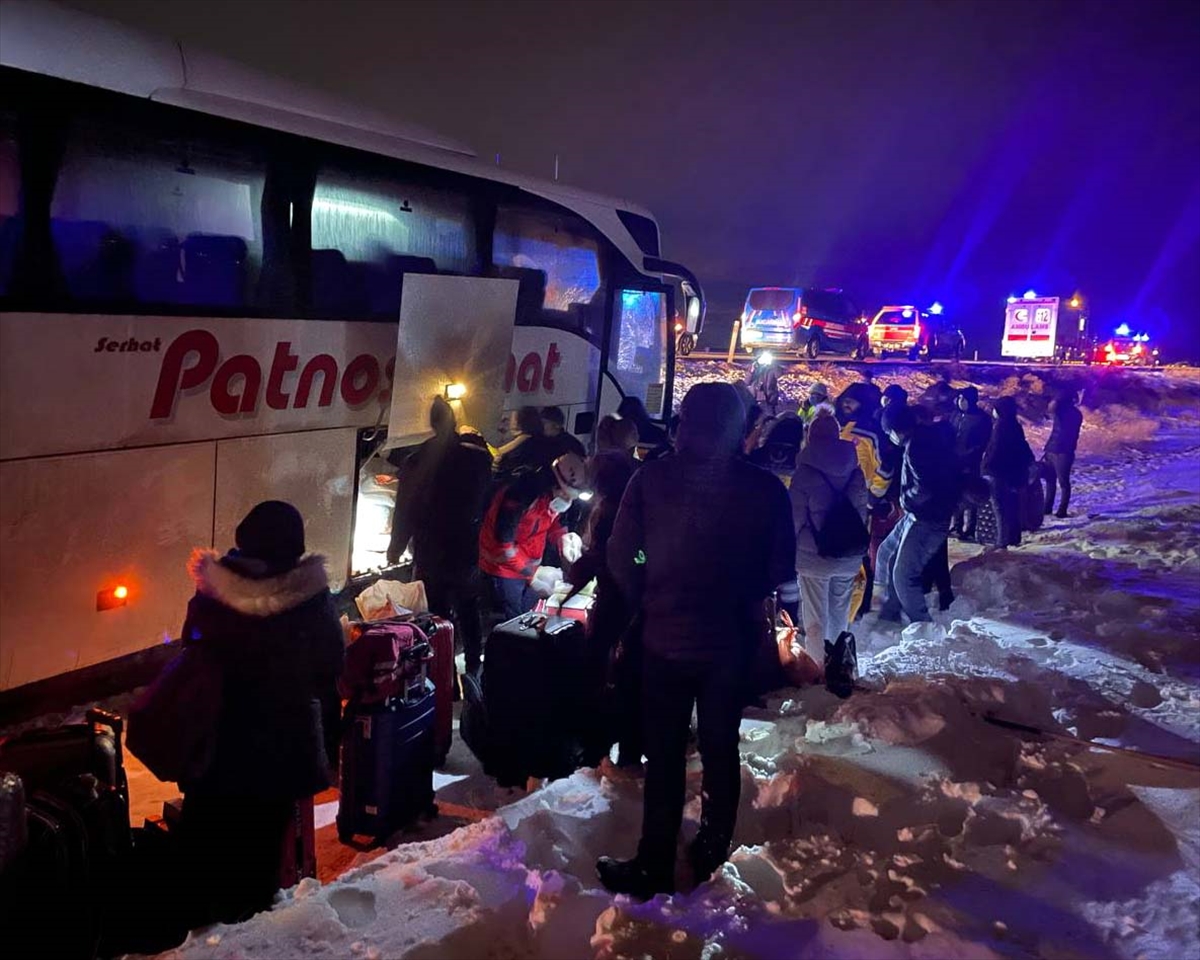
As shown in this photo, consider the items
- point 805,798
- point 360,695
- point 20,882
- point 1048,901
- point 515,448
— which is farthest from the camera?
point 515,448

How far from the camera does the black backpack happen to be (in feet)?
20.3

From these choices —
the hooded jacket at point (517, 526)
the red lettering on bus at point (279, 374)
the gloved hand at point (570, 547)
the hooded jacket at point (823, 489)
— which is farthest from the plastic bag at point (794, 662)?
the red lettering on bus at point (279, 374)

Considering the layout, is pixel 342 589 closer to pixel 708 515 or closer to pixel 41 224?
pixel 41 224

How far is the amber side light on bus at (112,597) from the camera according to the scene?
556 cm

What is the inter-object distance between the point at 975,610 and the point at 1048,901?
5465 mm

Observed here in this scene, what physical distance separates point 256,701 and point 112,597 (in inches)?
114

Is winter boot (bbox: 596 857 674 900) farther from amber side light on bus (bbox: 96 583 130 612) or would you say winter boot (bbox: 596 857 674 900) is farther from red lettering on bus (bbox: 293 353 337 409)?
red lettering on bus (bbox: 293 353 337 409)

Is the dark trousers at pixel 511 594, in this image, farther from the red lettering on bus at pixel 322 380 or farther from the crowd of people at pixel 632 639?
the red lettering on bus at pixel 322 380

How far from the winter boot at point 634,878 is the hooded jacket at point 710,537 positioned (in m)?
0.89

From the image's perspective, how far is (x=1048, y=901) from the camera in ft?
11.2

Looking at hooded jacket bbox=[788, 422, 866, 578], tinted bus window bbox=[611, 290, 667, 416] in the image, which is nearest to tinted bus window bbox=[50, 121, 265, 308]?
hooded jacket bbox=[788, 422, 866, 578]

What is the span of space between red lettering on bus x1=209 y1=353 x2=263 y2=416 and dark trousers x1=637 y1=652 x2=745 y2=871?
3856 millimetres

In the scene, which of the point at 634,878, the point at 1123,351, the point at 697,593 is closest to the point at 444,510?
the point at 697,593

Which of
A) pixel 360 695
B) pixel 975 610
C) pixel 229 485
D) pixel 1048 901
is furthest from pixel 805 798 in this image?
pixel 975 610
